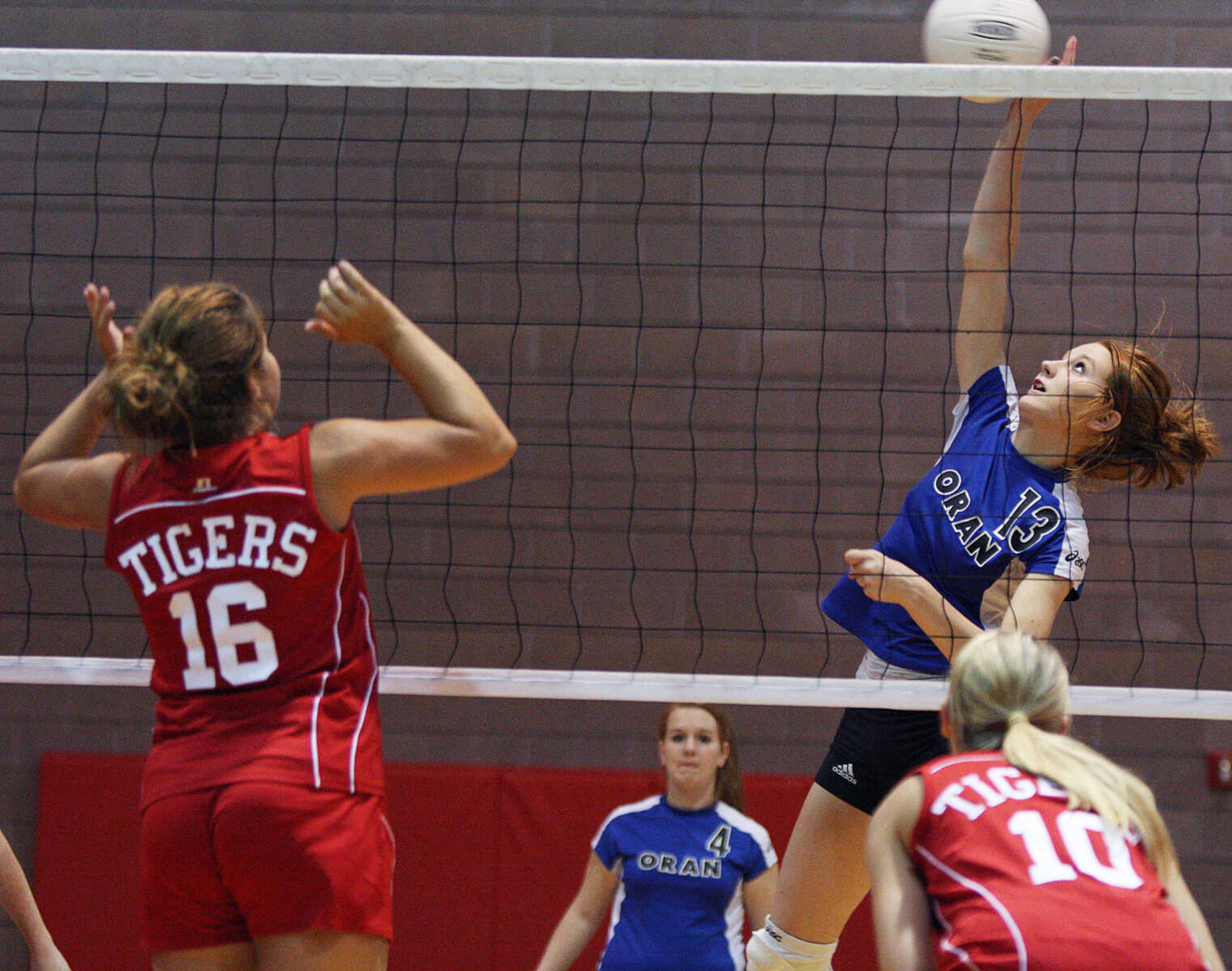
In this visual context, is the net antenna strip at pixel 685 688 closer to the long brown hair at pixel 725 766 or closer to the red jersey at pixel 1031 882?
the red jersey at pixel 1031 882

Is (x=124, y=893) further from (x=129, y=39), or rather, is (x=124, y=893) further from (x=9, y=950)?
(x=129, y=39)

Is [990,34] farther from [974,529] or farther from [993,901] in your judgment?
[993,901]

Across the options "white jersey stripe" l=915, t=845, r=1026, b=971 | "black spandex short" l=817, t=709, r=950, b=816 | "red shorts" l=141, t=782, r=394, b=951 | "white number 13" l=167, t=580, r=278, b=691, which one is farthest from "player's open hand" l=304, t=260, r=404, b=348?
"black spandex short" l=817, t=709, r=950, b=816

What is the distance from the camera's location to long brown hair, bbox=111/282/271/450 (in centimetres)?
212

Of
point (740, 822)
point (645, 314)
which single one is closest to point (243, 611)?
point (740, 822)

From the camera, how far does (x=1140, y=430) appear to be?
3.17 meters

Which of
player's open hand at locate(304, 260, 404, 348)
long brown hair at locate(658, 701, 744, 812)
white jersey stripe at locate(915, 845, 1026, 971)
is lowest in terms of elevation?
long brown hair at locate(658, 701, 744, 812)

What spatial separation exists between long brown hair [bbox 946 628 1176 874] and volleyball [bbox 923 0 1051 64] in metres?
1.83

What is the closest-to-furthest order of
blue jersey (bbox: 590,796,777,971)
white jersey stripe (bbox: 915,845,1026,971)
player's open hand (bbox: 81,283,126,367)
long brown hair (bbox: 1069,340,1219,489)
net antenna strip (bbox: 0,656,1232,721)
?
white jersey stripe (bbox: 915,845,1026,971) → player's open hand (bbox: 81,283,126,367) → net antenna strip (bbox: 0,656,1232,721) → long brown hair (bbox: 1069,340,1219,489) → blue jersey (bbox: 590,796,777,971)

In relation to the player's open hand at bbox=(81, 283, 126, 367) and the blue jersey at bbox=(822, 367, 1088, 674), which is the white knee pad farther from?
the player's open hand at bbox=(81, 283, 126, 367)

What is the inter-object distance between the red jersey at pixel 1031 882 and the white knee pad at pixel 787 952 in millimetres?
1307

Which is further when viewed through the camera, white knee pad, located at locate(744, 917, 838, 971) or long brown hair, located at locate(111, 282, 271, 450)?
white knee pad, located at locate(744, 917, 838, 971)

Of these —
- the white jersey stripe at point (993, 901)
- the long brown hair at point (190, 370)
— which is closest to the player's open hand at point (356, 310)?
the long brown hair at point (190, 370)

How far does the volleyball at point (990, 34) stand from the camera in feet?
11.4
